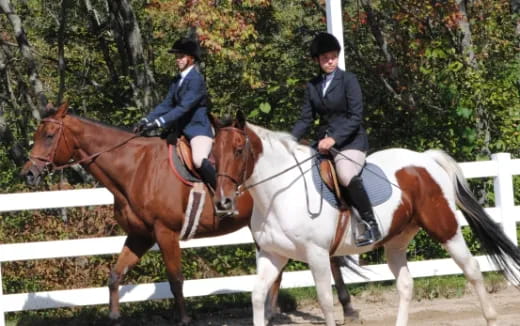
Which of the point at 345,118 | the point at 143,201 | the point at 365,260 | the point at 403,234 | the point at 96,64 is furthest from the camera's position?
the point at 96,64

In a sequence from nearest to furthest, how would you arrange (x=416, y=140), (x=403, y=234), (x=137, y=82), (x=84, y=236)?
1. (x=403, y=234)
2. (x=84, y=236)
3. (x=416, y=140)
4. (x=137, y=82)

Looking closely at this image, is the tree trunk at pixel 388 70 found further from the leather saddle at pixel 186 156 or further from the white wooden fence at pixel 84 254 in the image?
the leather saddle at pixel 186 156

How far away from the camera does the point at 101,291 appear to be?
9.19m

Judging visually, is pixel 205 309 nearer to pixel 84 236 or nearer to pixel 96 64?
pixel 84 236

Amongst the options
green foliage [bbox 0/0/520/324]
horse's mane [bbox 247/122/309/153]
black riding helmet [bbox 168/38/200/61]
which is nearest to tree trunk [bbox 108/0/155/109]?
green foliage [bbox 0/0/520/324]

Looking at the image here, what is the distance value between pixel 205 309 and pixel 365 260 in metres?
2.37

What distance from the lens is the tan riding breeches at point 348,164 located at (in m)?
6.92

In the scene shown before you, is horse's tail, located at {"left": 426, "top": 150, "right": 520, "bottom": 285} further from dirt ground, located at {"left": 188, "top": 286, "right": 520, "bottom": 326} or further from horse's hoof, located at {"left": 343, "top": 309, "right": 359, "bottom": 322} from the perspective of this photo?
horse's hoof, located at {"left": 343, "top": 309, "right": 359, "bottom": 322}

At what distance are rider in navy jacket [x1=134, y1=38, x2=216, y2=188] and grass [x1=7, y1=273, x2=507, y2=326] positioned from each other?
190 cm

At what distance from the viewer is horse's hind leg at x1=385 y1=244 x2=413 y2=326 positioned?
7.45 meters

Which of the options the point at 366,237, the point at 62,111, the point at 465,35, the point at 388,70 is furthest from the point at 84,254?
the point at 465,35

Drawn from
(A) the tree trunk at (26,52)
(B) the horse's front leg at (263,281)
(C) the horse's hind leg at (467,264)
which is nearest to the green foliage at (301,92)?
(A) the tree trunk at (26,52)

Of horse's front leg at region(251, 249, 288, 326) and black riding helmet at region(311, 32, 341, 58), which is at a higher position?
black riding helmet at region(311, 32, 341, 58)

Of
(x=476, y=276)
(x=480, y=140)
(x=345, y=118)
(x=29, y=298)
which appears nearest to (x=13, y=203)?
(x=29, y=298)
